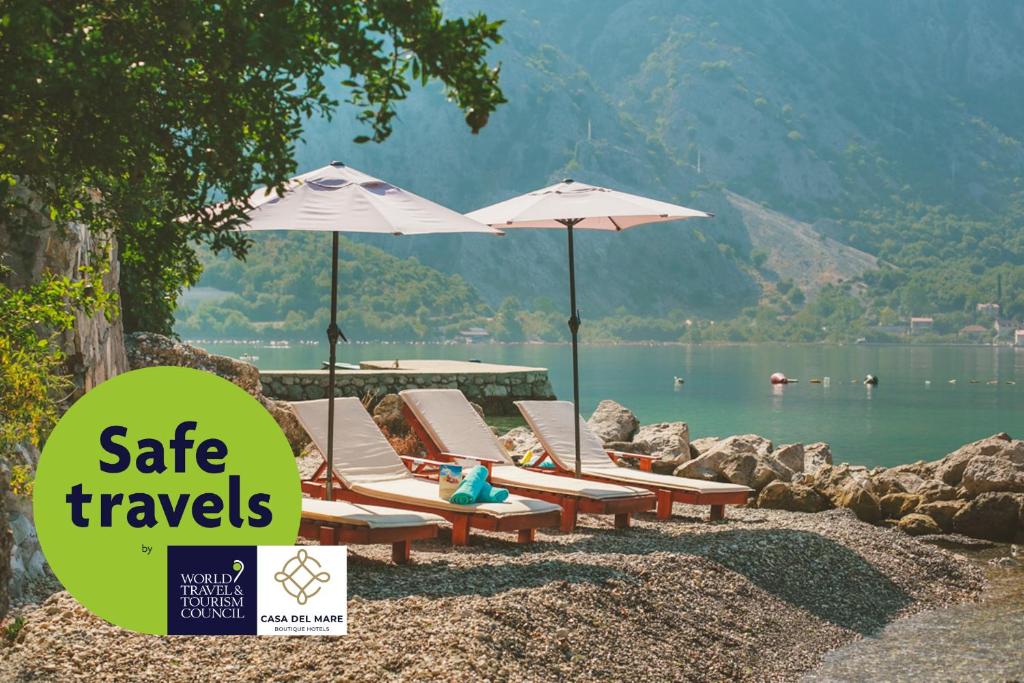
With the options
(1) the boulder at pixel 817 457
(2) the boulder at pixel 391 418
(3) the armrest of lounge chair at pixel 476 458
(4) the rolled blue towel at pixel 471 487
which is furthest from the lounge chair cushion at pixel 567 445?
(1) the boulder at pixel 817 457

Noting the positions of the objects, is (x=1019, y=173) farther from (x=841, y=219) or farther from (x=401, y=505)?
(x=401, y=505)

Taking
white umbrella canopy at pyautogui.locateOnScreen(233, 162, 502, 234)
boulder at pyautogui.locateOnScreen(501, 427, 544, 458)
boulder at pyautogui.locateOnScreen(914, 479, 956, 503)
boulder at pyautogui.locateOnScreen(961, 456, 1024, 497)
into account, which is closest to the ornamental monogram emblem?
white umbrella canopy at pyautogui.locateOnScreen(233, 162, 502, 234)

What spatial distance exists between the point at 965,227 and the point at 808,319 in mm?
36038

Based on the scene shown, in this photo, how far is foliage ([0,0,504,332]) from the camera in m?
4.36

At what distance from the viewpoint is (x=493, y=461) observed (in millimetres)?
9391

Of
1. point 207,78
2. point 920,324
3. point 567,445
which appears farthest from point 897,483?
point 920,324

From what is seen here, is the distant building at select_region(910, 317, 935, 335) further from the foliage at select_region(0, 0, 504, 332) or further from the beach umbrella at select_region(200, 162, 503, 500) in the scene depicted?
the foliage at select_region(0, 0, 504, 332)

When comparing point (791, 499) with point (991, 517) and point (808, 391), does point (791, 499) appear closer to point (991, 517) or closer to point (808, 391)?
point (991, 517)

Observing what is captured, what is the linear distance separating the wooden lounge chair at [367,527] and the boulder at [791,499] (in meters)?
4.26

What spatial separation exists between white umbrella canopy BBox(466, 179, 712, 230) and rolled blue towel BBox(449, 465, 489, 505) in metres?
2.12

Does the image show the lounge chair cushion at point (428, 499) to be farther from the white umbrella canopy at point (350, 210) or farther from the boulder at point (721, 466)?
the boulder at point (721, 466)

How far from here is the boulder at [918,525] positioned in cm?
1008

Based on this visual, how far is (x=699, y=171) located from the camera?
510 feet

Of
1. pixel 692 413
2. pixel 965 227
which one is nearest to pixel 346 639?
pixel 692 413
